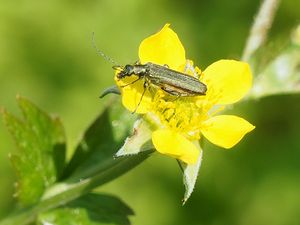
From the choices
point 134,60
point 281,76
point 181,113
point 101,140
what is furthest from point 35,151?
point 134,60

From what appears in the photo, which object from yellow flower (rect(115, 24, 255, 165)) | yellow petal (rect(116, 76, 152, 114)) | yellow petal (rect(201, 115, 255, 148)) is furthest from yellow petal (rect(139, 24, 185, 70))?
yellow petal (rect(201, 115, 255, 148))

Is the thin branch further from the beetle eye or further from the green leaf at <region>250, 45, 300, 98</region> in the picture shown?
the beetle eye

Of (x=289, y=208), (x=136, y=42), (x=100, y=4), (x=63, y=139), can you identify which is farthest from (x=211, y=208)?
(x=63, y=139)

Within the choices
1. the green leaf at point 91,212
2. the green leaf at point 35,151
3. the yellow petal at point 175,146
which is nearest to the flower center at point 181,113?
the yellow petal at point 175,146

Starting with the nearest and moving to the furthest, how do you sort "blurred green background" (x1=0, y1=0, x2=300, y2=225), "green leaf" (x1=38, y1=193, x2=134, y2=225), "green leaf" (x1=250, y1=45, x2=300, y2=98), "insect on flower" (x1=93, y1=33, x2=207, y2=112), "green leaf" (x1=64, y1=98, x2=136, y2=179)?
"insect on flower" (x1=93, y1=33, x2=207, y2=112) → "green leaf" (x1=38, y1=193, x2=134, y2=225) → "green leaf" (x1=64, y1=98, x2=136, y2=179) → "green leaf" (x1=250, y1=45, x2=300, y2=98) → "blurred green background" (x1=0, y1=0, x2=300, y2=225)

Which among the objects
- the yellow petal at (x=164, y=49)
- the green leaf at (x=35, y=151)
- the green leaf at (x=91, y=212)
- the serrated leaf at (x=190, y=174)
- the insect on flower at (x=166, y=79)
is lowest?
the green leaf at (x=91, y=212)

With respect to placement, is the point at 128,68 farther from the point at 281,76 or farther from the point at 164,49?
the point at 281,76

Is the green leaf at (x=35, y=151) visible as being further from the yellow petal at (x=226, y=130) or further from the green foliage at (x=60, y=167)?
the yellow petal at (x=226, y=130)
